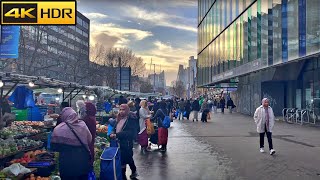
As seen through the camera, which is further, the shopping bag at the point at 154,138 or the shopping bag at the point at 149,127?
the shopping bag at the point at 154,138

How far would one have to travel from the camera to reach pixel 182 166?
34.2 feet

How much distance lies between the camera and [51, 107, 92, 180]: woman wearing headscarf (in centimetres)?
566

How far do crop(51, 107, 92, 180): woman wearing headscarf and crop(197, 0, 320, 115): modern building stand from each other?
1735 centimetres

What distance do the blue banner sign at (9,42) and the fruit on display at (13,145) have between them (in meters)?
3.63

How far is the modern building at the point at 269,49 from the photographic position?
22.5 metres

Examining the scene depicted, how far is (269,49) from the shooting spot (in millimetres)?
27250

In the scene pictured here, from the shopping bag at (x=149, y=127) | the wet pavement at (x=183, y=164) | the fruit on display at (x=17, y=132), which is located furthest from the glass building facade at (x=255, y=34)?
the fruit on display at (x=17, y=132)

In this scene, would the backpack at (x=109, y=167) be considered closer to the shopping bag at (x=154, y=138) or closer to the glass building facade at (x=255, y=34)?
the shopping bag at (x=154, y=138)

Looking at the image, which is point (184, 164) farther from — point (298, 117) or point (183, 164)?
point (298, 117)

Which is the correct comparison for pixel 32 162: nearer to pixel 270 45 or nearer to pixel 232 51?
pixel 270 45

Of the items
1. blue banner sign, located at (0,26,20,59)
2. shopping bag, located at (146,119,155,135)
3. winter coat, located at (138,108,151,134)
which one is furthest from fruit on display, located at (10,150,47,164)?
shopping bag, located at (146,119,155,135)

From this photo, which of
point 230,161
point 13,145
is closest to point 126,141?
point 13,145

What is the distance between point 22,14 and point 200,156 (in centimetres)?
798

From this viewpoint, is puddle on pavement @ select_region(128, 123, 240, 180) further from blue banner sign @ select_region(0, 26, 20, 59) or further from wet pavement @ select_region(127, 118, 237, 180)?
blue banner sign @ select_region(0, 26, 20, 59)
